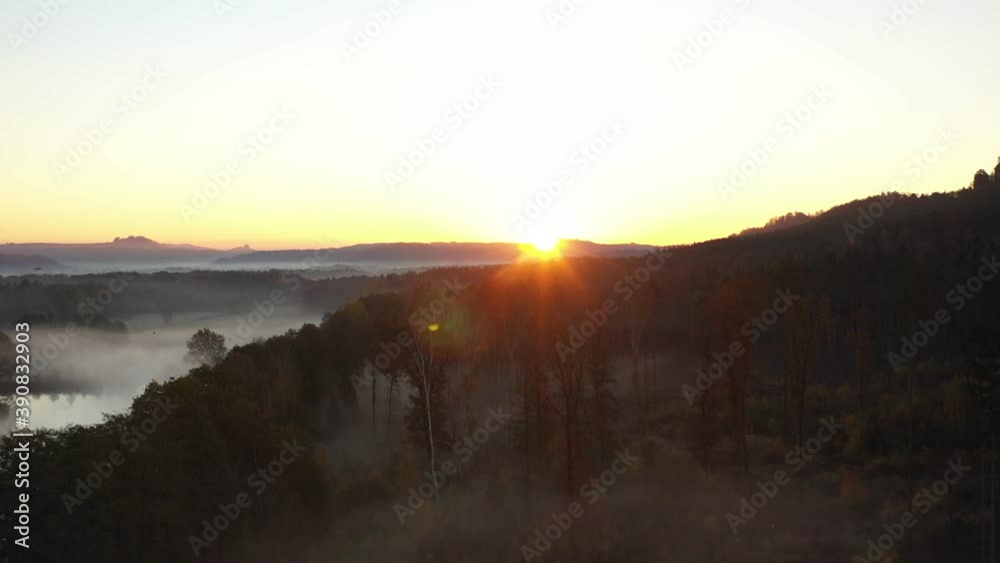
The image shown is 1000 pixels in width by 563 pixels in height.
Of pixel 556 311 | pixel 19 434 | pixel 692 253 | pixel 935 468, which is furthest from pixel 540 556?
pixel 692 253

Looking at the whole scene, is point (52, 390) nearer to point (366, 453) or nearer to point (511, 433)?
point (366, 453)

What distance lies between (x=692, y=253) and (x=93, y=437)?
128m

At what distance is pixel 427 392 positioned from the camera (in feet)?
110
